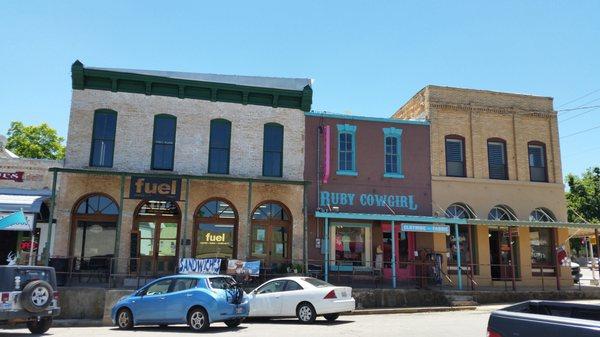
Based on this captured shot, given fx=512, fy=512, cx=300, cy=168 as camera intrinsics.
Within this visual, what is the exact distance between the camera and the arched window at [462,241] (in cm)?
2269

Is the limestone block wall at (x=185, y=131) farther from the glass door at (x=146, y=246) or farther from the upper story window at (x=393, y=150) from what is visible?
the upper story window at (x=393, y=150)

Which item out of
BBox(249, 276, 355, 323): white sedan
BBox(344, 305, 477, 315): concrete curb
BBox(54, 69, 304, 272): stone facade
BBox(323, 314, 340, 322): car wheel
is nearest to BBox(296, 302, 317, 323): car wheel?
BBox(249, 276, 355, 323): white sedan

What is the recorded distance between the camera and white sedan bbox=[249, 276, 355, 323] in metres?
14.1

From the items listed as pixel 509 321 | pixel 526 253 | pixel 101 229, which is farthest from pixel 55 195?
pixel 526 253

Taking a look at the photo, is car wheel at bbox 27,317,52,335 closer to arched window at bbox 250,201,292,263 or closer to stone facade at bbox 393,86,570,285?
arched window at bbox 250,201,292,263

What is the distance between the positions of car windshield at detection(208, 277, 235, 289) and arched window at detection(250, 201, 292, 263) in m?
7.25

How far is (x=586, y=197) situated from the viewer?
150ft

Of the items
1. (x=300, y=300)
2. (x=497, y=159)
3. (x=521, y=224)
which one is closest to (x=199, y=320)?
(x=300, y=300)

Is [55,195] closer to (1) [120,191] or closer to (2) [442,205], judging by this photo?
(1) [120,191]

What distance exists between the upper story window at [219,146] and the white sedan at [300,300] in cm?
761

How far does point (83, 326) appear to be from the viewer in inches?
601

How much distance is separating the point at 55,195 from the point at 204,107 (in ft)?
22.0

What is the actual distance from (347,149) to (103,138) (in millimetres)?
10214

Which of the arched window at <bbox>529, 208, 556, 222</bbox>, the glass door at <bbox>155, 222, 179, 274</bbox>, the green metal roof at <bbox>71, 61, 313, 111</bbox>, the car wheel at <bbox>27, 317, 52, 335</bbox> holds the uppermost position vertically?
the green metal roof at <bbox>71, 61, 313, 111</bbox>
